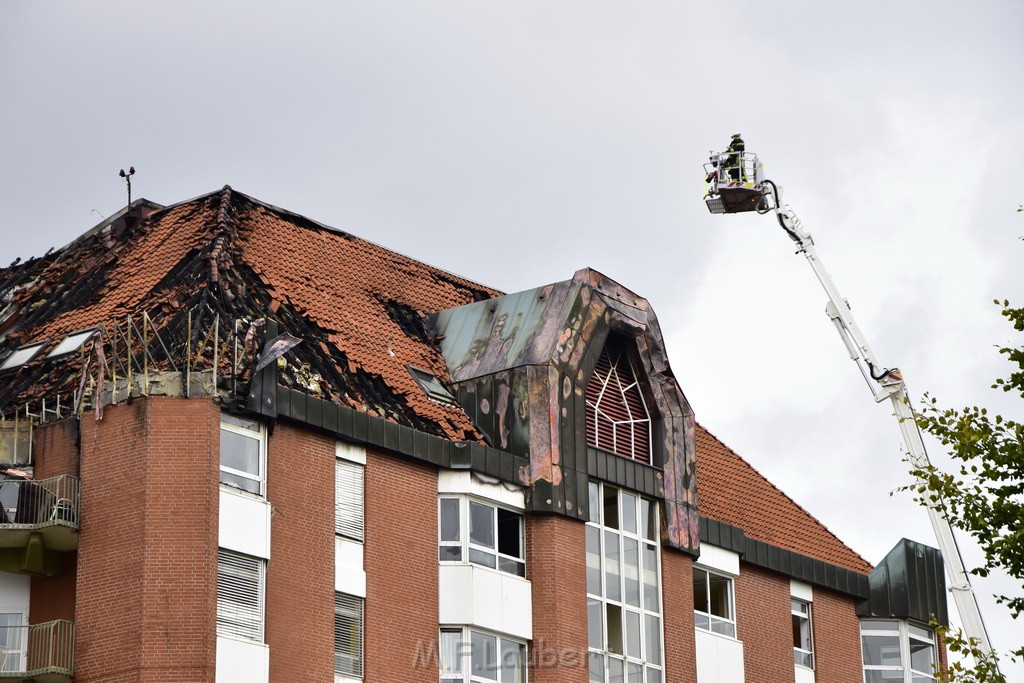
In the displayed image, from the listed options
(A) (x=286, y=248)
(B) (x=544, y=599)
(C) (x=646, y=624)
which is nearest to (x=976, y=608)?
(C) (x=646, y=624)

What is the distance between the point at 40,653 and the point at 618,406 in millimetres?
15037

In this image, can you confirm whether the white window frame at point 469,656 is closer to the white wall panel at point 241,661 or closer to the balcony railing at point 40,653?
the white wall panel at point 241,661

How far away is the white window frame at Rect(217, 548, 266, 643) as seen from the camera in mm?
35188

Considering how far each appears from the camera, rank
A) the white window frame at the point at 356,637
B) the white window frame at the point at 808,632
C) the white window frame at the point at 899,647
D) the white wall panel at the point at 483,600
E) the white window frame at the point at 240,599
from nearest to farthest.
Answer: the white window frame at the point at 240,599, the white window frame at the point at 356,637, the white wall panel at the point at 483,600, the white window frame at the point at 808,632, the white window frame at the point at 899,647

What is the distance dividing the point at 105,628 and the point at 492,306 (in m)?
13.7

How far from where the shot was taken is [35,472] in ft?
121

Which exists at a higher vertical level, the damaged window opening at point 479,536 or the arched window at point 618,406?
the arched window at point 618,406

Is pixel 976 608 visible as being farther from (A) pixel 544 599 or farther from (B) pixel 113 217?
(B) pixel 113 217

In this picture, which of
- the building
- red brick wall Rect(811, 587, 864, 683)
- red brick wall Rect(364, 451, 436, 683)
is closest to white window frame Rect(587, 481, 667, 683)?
the building

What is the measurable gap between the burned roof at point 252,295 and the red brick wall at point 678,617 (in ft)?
19.8

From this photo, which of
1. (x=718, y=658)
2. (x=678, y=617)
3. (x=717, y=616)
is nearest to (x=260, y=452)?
(x=678, y=617)

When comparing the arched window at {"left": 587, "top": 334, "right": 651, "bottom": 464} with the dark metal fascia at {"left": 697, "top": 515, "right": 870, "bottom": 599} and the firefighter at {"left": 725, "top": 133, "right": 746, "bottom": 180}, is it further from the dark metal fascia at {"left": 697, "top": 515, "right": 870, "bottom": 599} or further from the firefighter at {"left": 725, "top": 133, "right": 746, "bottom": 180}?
the firefighter at {"left": 725, "top": 133, "right": 746, "bottom": 180}

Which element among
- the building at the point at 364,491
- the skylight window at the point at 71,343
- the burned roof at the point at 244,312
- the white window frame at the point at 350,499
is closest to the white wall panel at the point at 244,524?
the building at the point at 364,491

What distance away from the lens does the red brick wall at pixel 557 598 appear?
1583 inches
